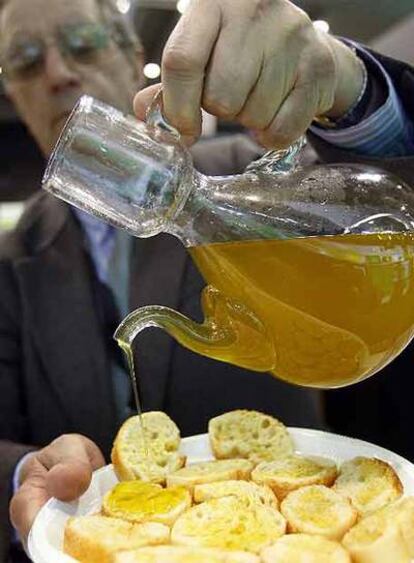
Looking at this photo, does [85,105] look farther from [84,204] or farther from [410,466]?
[410,466]

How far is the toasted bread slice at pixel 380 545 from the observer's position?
16.7 inches

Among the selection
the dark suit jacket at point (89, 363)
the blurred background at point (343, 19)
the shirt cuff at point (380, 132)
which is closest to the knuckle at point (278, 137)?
the shirt cuff at point (380, 132)

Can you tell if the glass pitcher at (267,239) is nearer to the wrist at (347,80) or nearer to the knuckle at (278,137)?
the knuckle at (278,137)

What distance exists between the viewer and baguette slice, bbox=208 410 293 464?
23.7 inches

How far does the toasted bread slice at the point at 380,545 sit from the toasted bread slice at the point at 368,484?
58 millimetres

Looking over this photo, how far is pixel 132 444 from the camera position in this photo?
1.94 ft

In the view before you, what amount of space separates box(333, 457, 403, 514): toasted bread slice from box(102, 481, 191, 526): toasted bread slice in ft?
0.38

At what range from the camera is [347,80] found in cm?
66

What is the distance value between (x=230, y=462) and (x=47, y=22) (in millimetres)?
714

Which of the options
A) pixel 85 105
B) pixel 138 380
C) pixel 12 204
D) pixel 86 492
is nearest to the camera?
pixel 85 105

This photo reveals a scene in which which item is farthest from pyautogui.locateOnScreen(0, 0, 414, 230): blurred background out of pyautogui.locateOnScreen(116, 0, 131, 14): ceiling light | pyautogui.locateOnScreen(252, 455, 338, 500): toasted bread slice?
pyautogui.locateOnScreen(252, 455, 338, 500): toasted bread slice

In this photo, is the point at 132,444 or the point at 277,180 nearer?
the point at 277,180

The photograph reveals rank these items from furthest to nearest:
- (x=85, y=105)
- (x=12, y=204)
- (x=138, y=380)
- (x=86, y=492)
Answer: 1. (x=12, y=204)
2. (x=138, y=380)
3. (x=86, y=492)
4. (x=85, y=105)

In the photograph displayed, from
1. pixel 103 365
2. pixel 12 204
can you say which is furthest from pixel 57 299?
pixel 12 204
